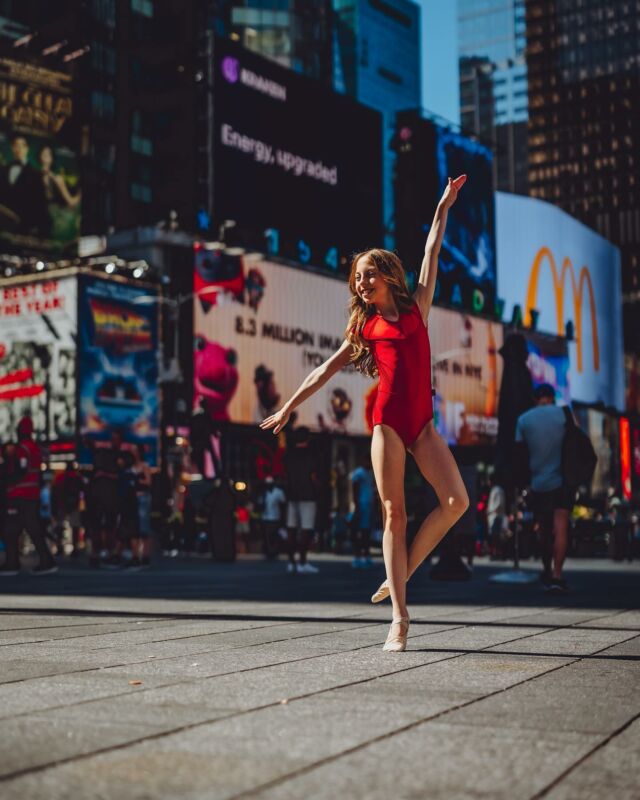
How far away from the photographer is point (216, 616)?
8.29 metres

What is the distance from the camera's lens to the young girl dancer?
5.80 meters

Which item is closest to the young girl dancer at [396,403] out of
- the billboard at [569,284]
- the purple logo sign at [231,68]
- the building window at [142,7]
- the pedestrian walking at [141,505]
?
the pedestrian walking at [141,505]

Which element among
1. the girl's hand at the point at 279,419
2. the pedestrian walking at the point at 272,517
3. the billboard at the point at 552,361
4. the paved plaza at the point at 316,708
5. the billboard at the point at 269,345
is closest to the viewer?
the paved plaza at the point at 316,708

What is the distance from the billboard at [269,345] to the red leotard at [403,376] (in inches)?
1342

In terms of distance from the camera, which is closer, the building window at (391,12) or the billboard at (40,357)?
the billboard at (40,357)

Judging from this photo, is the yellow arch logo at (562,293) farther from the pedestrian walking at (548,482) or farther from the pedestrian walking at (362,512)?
the pedestrian walking at (548,482)

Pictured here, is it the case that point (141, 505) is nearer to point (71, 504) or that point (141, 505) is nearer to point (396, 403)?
point (71, 504)

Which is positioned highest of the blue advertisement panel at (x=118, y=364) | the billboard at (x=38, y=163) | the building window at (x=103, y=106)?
the building window at (x=103, y=106)

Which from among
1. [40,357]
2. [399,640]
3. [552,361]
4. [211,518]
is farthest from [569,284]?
[399,640]

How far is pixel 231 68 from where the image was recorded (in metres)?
45.6

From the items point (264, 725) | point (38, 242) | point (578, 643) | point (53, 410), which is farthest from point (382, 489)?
point (38, 242)

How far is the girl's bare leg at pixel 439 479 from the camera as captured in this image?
5.86 meters

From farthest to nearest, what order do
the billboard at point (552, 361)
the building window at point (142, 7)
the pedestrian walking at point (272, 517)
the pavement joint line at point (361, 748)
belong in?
the building window at point (142, 7)
the billboard at point (552, 361)
the pedestrian walking at point (272, 517)
the pavement joint line at point (361, 748)

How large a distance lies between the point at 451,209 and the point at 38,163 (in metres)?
19.3
